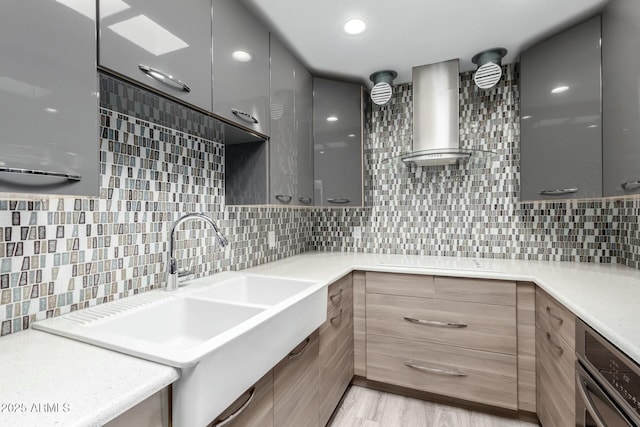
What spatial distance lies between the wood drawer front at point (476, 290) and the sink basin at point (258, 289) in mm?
A: 872

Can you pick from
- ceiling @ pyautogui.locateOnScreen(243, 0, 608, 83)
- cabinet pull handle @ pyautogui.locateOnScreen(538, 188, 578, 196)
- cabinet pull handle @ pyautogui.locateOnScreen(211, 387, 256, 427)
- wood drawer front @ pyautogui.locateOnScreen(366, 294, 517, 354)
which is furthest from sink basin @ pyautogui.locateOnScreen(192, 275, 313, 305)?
cabinet pull handle @ pyautogui.locateOnScreen(538, 188, 578, 196)

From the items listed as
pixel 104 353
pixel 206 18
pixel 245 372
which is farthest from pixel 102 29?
pixel 245 372

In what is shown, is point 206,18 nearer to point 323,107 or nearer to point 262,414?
point 323,107

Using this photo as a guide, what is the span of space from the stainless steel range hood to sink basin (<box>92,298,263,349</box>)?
62.5 inches

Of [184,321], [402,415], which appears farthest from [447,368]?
[184,321]

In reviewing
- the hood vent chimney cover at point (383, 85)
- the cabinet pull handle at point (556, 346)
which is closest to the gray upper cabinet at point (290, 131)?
the hood vent chimney cover at point (383, 85)

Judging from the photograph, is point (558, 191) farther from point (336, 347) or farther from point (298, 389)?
point (298, 389)

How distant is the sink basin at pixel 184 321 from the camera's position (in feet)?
3.74

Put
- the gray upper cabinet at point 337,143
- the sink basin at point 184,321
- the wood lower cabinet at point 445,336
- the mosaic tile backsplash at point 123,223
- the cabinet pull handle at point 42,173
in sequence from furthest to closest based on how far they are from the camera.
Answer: the gray upper cabinet at point 337,143 < the wood lower cabinet at point 445,336 < the sink basin at point 184,321 < the mosaic tile backsplash at point 123,223 < the cabinet pull handle at point 42,173

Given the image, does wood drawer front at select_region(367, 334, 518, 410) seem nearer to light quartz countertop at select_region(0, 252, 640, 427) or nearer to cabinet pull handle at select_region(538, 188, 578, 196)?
light quartz countertop at select_region(0, 252, 640, 427)

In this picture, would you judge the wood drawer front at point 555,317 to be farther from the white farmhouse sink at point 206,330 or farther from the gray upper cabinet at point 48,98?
the gray upper cabinet at point 48,98

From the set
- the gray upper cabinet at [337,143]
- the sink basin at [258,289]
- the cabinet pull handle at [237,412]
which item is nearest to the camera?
the cabinet pull handle at [237,412]

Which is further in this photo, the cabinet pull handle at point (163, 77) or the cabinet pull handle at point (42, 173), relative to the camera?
the cabinet pull handle at point (163, 77)

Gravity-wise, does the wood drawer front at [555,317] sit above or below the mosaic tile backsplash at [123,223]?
below
